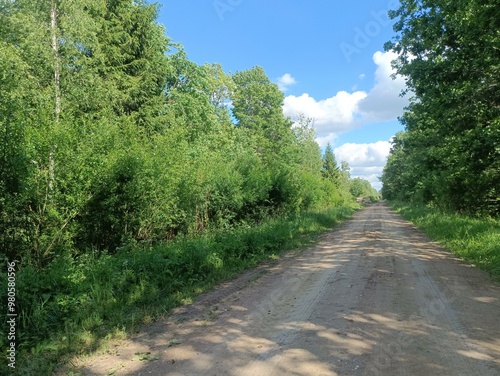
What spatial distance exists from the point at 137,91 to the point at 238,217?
958cm

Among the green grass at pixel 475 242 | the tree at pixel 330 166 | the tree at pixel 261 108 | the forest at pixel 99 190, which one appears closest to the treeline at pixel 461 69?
the green grass at pixel 475 242

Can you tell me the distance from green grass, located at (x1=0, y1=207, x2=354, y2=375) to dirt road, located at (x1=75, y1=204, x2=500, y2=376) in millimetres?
506

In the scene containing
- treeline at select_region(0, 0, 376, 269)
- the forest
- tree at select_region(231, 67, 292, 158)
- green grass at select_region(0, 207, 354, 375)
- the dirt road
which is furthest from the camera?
tree at select_region(231, 67, 292, 158)

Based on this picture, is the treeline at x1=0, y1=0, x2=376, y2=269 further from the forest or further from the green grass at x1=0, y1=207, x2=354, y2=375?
the green grass at x1=0, y1=207, x2=354, y2=375

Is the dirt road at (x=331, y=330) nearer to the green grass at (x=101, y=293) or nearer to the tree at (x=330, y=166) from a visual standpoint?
the green grass at (x=101, y=293)

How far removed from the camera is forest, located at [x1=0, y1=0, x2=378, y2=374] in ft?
19.2

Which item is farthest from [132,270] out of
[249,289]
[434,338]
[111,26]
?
[111,26]

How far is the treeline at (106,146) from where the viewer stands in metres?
7.13

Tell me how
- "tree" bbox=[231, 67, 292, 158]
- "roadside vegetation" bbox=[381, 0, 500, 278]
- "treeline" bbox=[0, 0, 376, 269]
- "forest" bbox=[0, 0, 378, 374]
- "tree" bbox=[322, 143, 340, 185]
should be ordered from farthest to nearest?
"tree" bbox=[322, 143, 340, 185]
"tree" bbox=[231, 67, 292, 158]
"roadside vegetation" bbox=[381, 0, 500, 278]
"treeline" bbox=[0, 0, 376, 269]
"forest" bbox=[0, 0, 378, 374]

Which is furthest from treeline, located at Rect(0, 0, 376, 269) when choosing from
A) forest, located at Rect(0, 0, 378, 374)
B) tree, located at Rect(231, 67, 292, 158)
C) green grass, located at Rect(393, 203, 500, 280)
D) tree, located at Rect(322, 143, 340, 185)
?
tree, located at Rect(322, 143, 340, 185)

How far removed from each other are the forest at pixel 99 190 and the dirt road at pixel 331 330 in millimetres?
970

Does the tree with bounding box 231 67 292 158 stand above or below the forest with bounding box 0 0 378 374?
above

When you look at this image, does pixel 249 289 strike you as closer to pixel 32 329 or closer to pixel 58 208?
pixel 32 329

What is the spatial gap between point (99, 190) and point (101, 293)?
10.3ft
